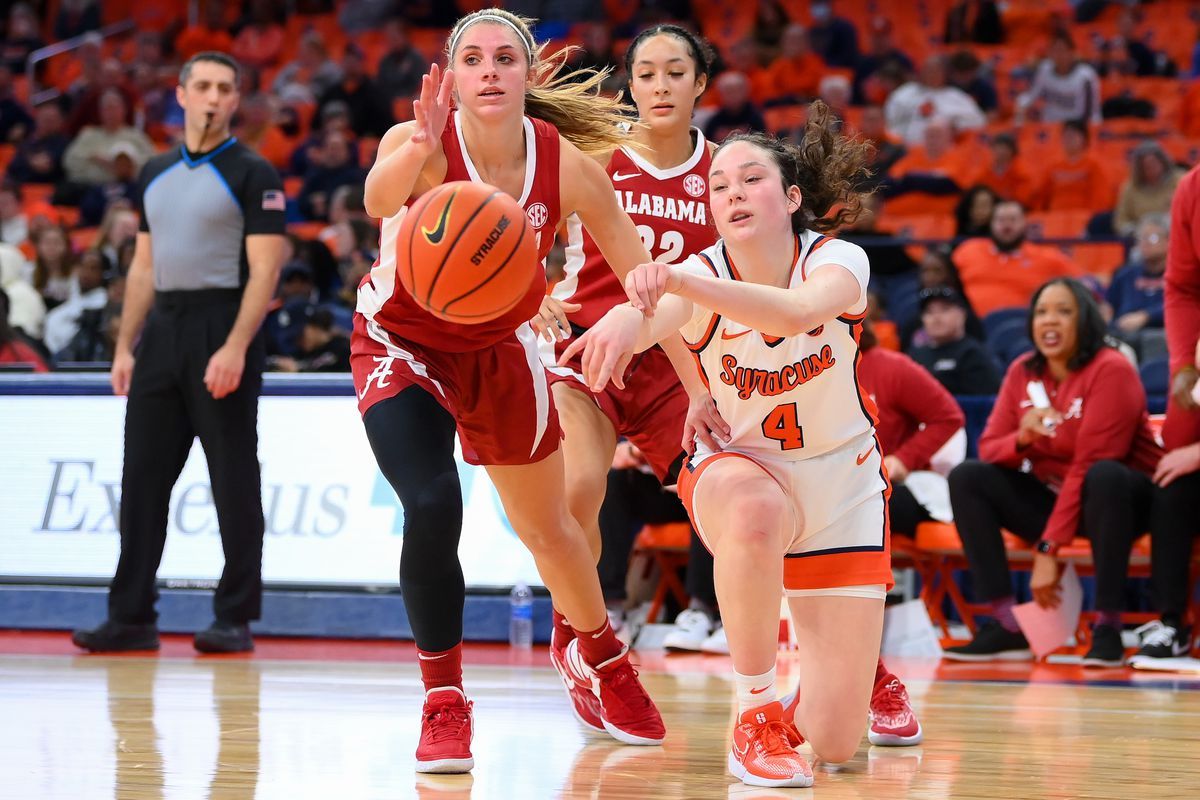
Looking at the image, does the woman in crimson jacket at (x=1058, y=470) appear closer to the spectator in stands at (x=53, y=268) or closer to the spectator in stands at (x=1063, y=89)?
the spectator in stands at (x=1063, y=89)

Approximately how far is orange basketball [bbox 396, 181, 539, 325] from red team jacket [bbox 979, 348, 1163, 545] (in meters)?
4.04

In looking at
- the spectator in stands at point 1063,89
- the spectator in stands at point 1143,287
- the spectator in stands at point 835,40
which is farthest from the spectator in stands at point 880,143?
the spectator in stands at point 1143,287

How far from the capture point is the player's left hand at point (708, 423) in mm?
3732

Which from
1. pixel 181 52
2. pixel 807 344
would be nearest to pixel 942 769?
pixel 807 344

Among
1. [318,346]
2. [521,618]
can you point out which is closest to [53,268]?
[318,346]

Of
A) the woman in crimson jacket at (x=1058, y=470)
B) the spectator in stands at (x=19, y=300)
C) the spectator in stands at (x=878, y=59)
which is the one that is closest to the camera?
the woman in crimson jacket at (x=1058, y=470)

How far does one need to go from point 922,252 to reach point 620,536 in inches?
173

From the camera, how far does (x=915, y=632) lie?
22.2 ft

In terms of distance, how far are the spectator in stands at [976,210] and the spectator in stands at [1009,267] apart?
0.42m

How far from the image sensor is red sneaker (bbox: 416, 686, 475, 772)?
3422 millimetres

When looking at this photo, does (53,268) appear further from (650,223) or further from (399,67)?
(650,223)

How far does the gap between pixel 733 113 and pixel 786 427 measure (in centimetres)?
938

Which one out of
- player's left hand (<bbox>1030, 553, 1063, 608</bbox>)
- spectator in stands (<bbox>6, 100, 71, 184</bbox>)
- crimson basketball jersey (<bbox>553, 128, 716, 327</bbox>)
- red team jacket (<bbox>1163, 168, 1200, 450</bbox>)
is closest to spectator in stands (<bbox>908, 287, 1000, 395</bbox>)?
player's left hand (<bbox>1030, 553, 1063, 608</bbox>)

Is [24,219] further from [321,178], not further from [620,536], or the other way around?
[620,536]
